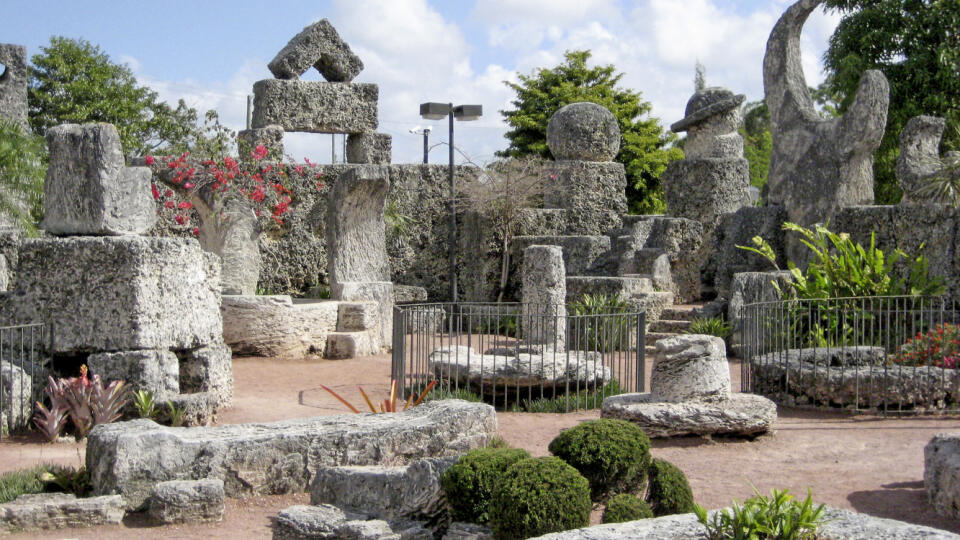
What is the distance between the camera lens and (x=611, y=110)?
31.2 meters

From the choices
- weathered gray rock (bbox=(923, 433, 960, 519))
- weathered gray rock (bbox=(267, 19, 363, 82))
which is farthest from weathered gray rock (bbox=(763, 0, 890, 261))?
weathered gray rock (bbox=(923, 433, 960, 519))

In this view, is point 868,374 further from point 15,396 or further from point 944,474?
point 15,396

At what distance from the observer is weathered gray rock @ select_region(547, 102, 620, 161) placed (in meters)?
17.7

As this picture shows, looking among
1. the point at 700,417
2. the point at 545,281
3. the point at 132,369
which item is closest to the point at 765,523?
the point at 700,417

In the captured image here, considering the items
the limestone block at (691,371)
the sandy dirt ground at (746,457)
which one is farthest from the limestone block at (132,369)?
the limestone block at (691,371)

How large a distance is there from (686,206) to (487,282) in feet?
12.2

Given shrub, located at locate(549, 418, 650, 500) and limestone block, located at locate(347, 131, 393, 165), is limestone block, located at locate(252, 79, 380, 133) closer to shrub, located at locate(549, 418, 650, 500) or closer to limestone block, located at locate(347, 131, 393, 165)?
limestone block, located at locate(347, 131, 393, 165)

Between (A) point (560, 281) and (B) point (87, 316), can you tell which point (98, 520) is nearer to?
(B) point (87, 316)

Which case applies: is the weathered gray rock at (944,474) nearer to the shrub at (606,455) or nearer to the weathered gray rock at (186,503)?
the shrub at (606,455)

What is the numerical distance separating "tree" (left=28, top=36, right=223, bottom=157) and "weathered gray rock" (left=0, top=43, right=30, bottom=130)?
320 inches

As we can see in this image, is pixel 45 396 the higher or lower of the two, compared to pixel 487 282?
lower

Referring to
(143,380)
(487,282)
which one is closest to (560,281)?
(487,282)

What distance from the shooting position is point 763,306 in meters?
11.0

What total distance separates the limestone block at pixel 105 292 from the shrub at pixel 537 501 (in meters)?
3.98
